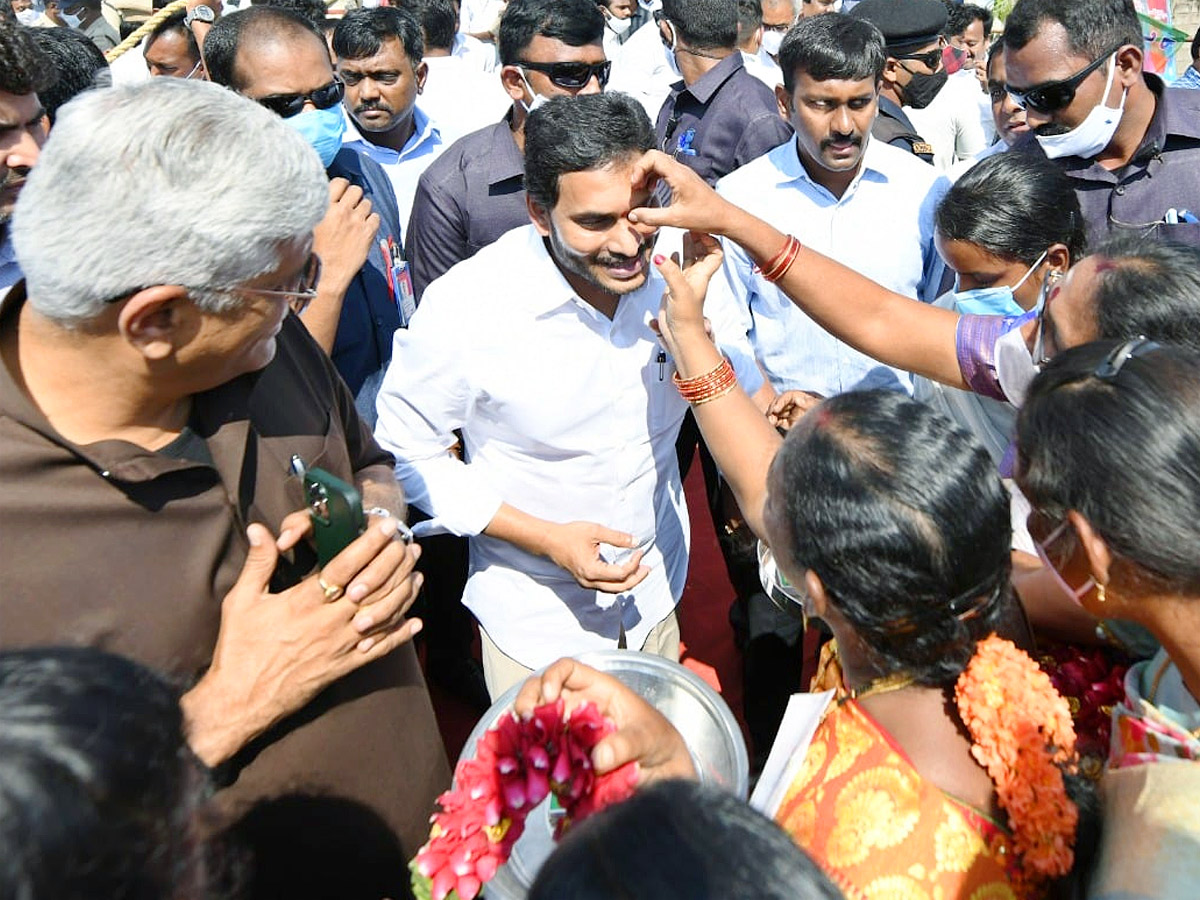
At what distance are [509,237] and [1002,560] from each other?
5.65 ft

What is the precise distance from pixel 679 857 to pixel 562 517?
1.91 m

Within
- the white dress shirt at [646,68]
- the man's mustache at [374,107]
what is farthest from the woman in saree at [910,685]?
the white dress shirt at [646,68]

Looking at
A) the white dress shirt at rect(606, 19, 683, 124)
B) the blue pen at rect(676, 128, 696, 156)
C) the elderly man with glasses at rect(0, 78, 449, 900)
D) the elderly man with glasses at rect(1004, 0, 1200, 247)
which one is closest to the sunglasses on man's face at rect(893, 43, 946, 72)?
the blue pen at rect(676, 128, 696, 156)

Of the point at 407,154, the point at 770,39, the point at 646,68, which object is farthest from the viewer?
the point at 646,68

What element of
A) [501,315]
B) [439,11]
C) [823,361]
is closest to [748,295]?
[823,361]

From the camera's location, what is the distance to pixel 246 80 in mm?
3578

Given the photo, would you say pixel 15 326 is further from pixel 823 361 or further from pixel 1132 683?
pixel 823 361

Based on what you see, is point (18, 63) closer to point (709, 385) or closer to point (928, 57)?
point (709, 385)

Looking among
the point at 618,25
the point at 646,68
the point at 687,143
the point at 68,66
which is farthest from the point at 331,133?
the point at 618,25

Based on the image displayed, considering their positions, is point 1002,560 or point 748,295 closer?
point 1002,560

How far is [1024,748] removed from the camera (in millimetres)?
1421

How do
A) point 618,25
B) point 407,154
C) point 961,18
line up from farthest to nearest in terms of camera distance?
point 618,25 < point 961,18 < point 407,154

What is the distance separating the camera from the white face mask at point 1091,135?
3.46 meters

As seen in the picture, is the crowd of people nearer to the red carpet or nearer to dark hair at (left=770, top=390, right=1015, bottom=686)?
dark hair at (left=770, top=390, right=1015, bottom=686)
